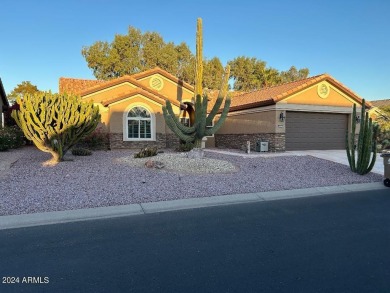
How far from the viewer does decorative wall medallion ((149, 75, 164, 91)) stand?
21750 mm

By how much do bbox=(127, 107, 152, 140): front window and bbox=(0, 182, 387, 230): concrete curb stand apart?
1154cm

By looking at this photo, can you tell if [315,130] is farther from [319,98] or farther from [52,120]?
[52,120]

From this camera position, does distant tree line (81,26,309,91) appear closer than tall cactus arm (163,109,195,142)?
No

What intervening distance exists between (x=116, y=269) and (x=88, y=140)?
14.4 meters

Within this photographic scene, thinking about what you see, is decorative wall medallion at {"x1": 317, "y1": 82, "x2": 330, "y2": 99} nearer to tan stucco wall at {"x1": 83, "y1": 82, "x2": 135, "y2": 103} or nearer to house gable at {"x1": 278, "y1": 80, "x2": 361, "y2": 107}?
house gable at {"x1": 278, "y1": 80, "x2": 361, "y2": 107}

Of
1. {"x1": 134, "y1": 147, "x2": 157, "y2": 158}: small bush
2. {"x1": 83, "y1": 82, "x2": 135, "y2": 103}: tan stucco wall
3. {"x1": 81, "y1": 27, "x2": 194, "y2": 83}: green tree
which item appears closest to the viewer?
{"x1": 134, "y1": 147, "x2": 157, "y2": 158}: small bush

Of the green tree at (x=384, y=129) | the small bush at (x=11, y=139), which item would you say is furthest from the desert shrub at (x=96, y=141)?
the green tree at (x=384, y=129)

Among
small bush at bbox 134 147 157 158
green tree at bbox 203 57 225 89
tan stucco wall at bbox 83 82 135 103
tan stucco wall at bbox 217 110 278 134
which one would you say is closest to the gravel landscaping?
small bush at bbox 134 147 157 158

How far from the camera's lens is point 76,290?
3.28 metres

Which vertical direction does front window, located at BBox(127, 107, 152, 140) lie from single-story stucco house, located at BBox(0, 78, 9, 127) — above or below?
below

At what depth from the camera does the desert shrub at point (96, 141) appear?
17.0 meters

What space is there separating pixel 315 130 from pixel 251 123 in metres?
4.17

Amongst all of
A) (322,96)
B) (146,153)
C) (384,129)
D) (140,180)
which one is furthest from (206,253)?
(384,129)

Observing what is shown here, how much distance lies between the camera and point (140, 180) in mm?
9164
